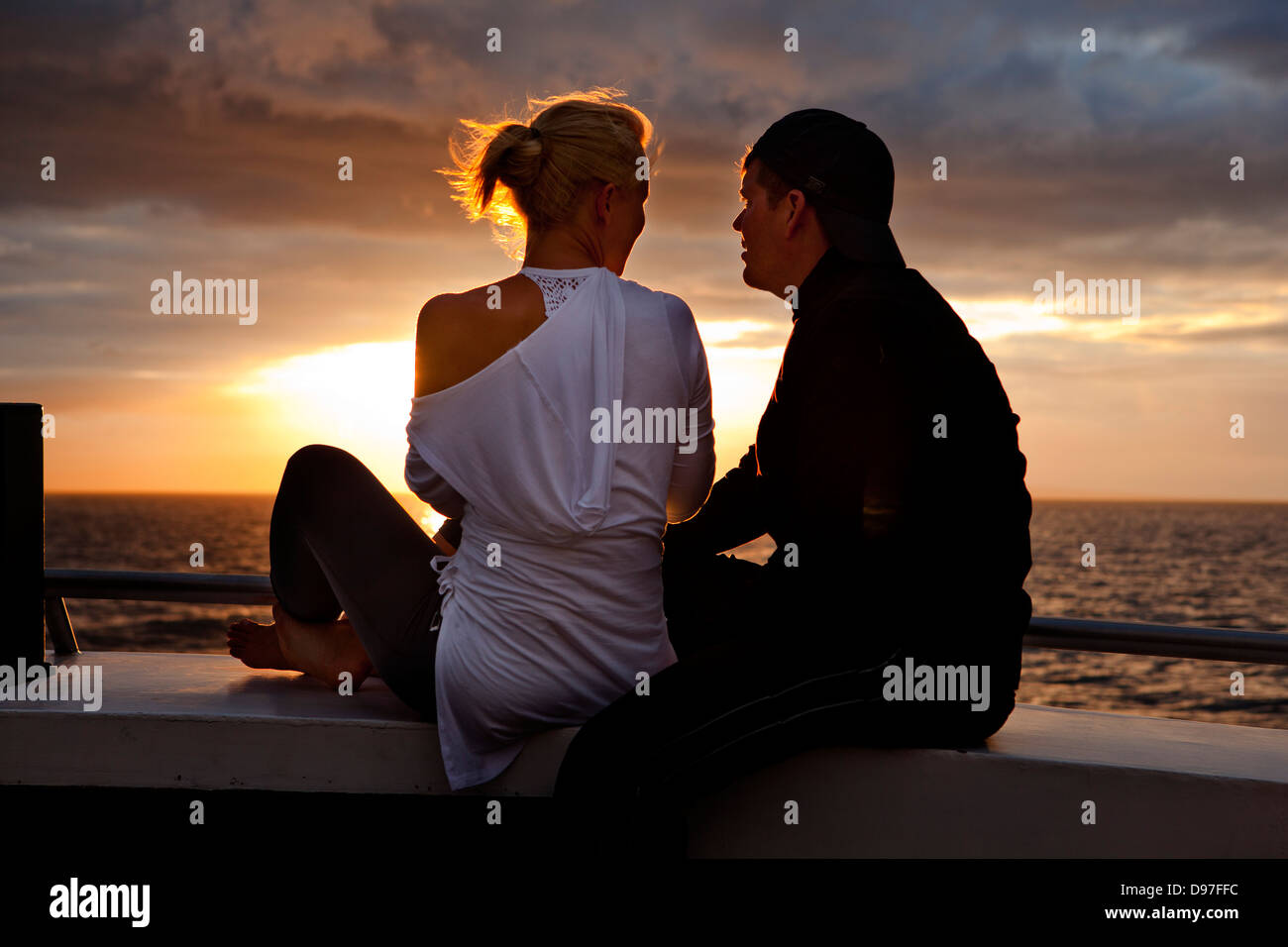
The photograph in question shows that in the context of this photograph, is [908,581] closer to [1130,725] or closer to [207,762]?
[1130,725]

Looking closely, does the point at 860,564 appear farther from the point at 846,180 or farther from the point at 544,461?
the point at 846,180

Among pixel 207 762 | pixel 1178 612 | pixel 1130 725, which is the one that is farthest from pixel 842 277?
pixel 1178 612

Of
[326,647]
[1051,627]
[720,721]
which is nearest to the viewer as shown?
[720,721]

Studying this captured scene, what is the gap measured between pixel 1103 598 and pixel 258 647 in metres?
73.5

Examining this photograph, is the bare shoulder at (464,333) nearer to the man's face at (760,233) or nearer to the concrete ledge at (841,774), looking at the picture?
the man's face at (760,233)

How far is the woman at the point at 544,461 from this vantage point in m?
2.00

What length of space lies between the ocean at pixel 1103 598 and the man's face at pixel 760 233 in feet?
96.0

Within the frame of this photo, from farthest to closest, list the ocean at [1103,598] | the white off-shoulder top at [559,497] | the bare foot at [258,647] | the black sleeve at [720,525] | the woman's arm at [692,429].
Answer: the ocean at [1103,598], the bare foot at [258,647], the black sleeve at [720,525], the woman's arm at [692,429], the white off-shoulder top at [559,497]

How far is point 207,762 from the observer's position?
236 cm

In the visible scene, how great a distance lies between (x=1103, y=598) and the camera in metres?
68.8

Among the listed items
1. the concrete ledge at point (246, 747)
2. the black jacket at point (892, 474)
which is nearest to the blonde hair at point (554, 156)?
the black jacket at point (892, 474)

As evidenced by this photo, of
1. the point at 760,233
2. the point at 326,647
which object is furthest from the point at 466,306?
the point at 326,647

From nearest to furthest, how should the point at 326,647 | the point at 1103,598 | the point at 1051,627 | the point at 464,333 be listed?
the point at 464,333 → the point at 1051,627 → the point at 326,647 → the point at 1103,598

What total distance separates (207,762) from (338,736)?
328 millimetres
